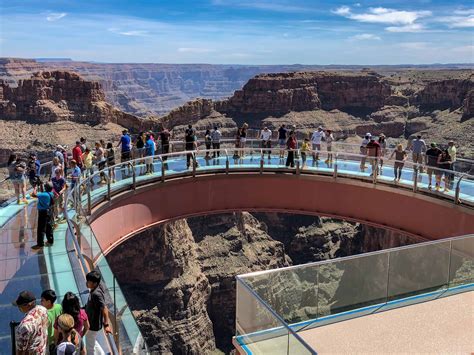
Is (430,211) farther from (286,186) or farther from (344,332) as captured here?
(344,332)

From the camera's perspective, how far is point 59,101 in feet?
295

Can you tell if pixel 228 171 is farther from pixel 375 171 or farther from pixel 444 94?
pixel 444 94

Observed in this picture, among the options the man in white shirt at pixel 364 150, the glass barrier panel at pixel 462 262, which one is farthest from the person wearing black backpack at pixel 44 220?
the man in white shirt at pixel 364 150

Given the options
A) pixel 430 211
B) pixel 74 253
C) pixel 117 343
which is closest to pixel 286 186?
pixel 430 211

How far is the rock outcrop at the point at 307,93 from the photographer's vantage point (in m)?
100

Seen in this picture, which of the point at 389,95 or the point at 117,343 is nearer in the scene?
the point at 117,343

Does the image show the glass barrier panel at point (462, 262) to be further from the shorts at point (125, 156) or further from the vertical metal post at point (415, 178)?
the shorts at point (125, 156)

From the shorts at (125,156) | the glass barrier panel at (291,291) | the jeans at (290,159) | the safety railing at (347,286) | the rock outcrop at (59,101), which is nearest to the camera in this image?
A: the safety railing at (347,286)

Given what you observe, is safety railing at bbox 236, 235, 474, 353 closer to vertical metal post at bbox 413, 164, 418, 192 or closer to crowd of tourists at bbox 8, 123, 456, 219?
crowd of tourists at bbox 8, 123, 456, 219

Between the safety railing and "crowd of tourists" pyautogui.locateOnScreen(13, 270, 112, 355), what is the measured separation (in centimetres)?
202

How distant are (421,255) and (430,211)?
7926mm

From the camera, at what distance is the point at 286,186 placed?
65.5 feet

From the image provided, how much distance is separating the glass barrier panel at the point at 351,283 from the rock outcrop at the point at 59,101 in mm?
73167

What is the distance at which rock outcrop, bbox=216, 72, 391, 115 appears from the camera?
3947 inches
